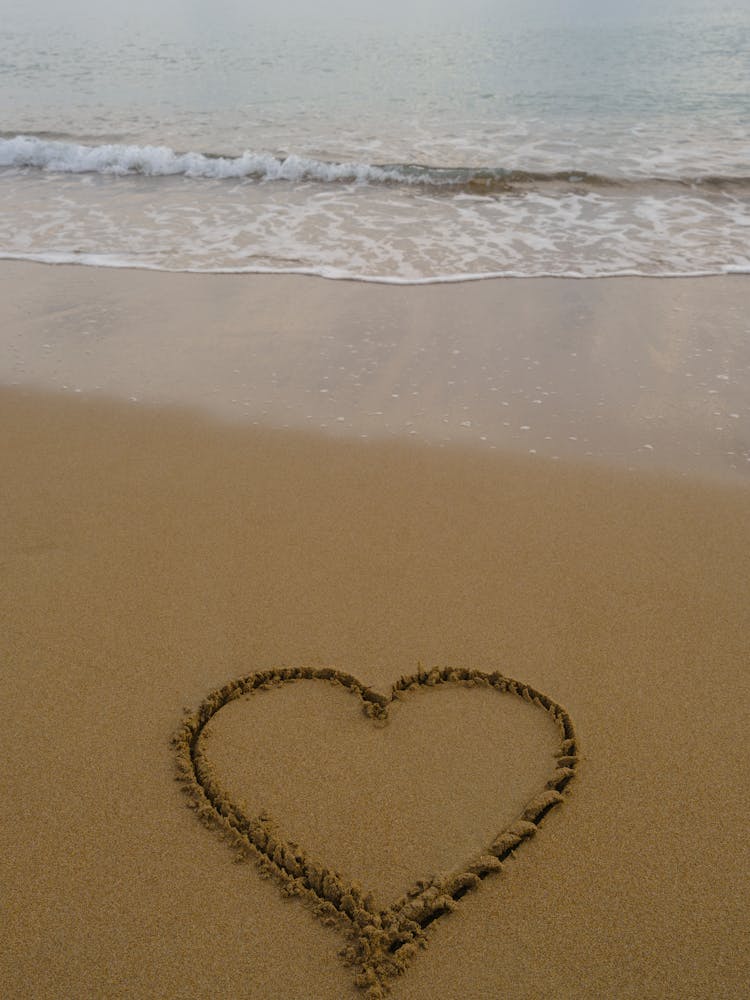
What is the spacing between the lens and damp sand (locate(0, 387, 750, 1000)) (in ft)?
5.52

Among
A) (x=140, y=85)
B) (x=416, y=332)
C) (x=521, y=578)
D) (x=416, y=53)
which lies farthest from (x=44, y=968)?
(x=416, y=53)

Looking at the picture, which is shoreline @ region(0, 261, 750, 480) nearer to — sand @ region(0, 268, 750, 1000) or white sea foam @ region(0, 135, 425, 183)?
sand @ region(0, 268, 750, 1000)

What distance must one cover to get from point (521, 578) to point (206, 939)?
1557mm

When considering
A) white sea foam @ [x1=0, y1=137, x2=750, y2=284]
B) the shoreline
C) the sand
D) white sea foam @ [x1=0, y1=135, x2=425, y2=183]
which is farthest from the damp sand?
white sea foam @ [x1=0, y1=135, x2=425, y2=183]

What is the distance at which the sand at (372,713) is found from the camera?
1.69 meters

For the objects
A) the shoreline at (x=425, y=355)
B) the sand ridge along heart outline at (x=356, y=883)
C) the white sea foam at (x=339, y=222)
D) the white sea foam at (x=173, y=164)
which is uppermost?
the white sea foam at (x=173, y=164)

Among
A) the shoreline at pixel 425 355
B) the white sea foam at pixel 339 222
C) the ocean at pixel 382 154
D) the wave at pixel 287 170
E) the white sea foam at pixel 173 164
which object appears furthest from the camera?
the white sea foam at pixel 173 164

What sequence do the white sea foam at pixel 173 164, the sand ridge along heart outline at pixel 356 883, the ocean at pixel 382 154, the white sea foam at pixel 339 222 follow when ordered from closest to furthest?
the sand ridge along heart outline at pixel 356 883 < the white sea foam at pixel 339 222 < the ocean at pixel 382 154 < the white sea foam at pixel 173 164

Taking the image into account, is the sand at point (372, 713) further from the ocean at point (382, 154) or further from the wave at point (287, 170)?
the wave at point (287, 170)

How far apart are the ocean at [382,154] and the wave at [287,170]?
3 centimetres

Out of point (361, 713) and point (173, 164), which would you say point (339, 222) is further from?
point (361, 713)

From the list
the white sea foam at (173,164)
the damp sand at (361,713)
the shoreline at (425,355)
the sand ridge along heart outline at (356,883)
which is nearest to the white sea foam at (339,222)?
the white sea foam at (173,164)

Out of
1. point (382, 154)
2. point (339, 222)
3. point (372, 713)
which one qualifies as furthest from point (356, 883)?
point (382, 154)

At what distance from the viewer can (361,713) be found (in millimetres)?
2258
